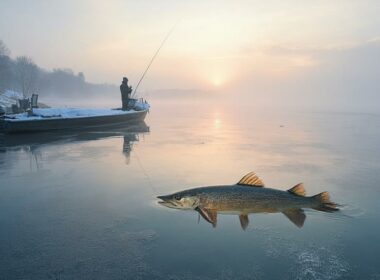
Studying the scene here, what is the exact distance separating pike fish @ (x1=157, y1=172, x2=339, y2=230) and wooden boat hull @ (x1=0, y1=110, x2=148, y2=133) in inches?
580

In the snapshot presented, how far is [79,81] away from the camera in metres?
168

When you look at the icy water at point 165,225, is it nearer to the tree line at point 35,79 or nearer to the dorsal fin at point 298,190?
the dorsal fin at point 298,190

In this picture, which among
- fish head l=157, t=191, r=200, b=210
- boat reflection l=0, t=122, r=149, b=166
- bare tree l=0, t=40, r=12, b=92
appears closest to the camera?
fish head l=157, t=191, r=200, b=210

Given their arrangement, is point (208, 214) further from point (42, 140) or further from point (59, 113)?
point (59, 113)

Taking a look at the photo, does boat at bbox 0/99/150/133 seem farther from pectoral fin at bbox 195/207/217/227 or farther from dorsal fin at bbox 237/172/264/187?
dorsal fin at bbox 237/172/264/187

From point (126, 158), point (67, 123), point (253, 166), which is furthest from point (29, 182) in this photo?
point (67, 123)

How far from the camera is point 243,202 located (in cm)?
441

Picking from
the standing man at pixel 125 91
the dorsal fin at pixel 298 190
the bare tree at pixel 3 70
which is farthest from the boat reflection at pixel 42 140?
the bare tree at pixel 3 70

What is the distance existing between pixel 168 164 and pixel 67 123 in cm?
1052

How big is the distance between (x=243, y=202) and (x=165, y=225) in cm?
156

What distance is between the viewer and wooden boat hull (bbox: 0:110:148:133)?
1653cm

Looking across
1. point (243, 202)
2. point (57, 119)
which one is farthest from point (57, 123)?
point (243, 202)

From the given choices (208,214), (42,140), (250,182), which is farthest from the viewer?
(42,140)

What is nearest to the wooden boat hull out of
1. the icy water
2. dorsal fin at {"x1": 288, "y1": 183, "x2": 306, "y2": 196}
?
the icy water
